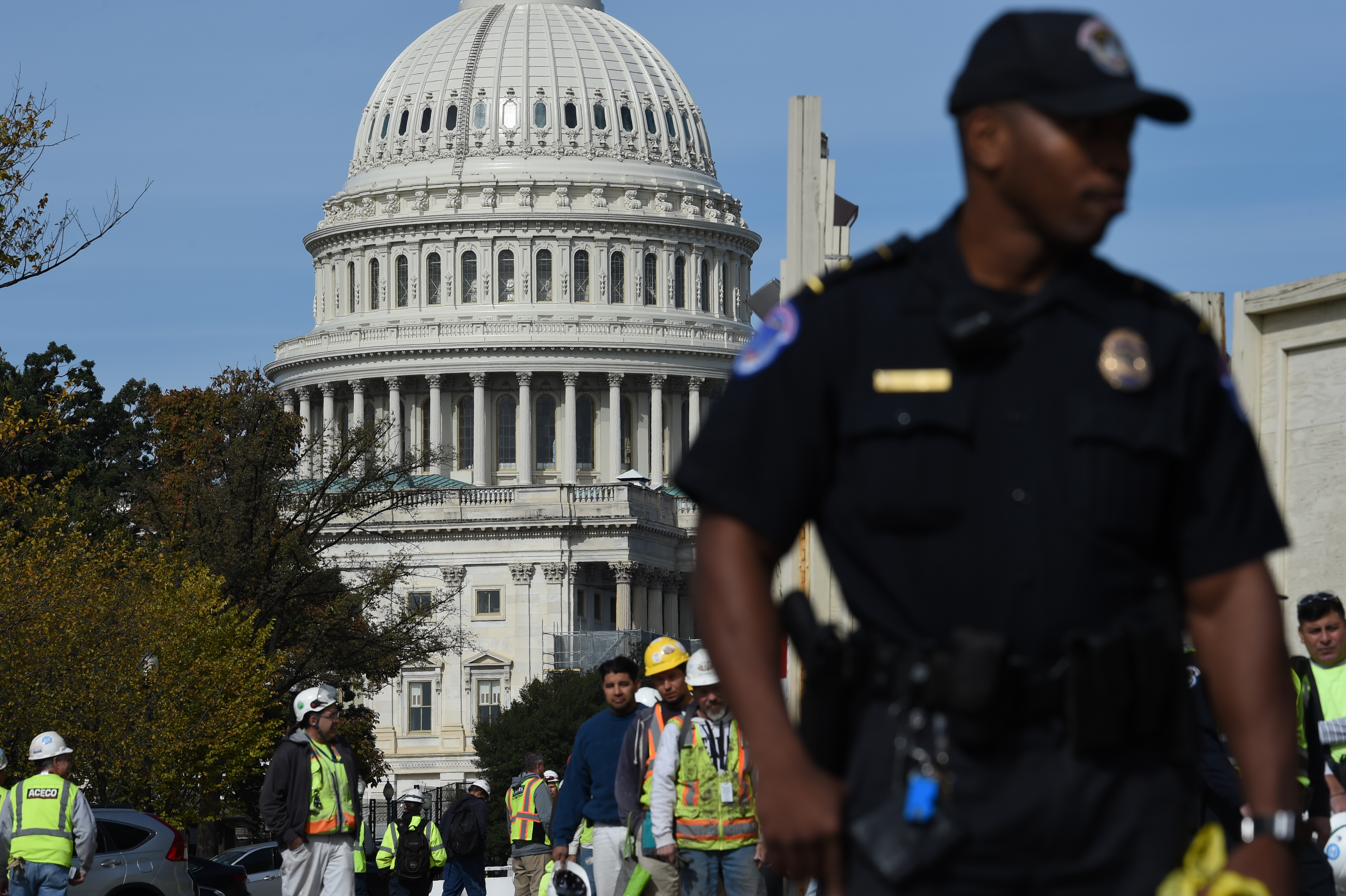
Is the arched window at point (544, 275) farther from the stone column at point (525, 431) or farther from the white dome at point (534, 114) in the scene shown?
the stone column at point (525, 431)

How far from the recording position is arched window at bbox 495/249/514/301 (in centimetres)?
11919

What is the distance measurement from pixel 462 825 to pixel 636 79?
105761 millimetres

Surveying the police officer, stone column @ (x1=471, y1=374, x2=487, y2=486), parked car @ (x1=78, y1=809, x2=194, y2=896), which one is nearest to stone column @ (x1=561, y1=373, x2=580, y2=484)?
stone column @ (x1=471, y1=374, x2=487, y2=486)

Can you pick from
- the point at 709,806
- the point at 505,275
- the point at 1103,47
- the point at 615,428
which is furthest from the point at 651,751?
the point at 505,275

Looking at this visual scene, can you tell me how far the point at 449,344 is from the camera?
115 m

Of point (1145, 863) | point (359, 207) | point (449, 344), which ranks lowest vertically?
point (1145, 863)

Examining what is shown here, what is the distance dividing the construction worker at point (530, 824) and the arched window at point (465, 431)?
95.2 metres

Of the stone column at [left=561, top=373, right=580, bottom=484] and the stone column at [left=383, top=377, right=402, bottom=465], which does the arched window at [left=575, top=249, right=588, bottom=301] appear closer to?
the stone column at [left=561, top=373, right=580, bottom=484]

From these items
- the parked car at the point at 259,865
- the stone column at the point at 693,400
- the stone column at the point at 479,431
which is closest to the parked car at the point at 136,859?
the parked car at the point at 259,865

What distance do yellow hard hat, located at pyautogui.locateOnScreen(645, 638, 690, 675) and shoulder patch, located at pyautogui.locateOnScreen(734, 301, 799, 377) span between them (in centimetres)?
759

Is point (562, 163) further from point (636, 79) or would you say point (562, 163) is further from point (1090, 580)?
point (1090, 580)

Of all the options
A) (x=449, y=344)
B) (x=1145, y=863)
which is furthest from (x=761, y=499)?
(x=449, y=344)

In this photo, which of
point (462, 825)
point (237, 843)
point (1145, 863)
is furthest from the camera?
point (237, 843)

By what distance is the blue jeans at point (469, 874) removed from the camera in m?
22.3
